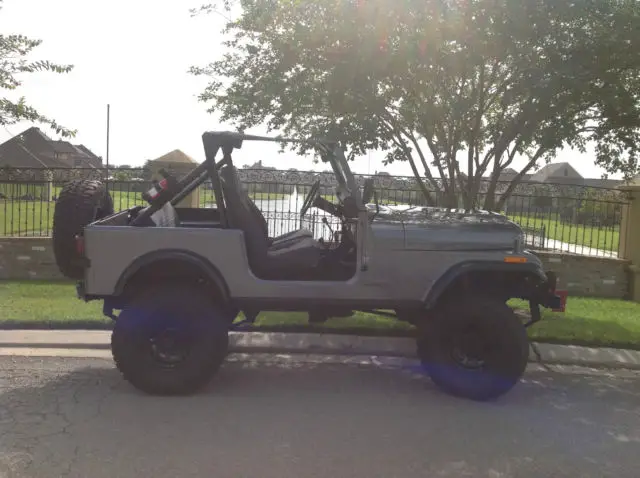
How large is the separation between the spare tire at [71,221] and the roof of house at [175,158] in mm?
5474

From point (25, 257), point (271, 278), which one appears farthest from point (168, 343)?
point (25, 257)

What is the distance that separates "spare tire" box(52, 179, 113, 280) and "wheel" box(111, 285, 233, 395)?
690mm

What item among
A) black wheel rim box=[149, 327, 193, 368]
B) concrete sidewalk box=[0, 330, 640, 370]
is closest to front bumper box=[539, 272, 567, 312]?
concrete sidewalk box=[0, 330, 640, 370]

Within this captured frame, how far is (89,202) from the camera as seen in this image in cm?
498

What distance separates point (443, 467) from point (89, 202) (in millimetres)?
3611

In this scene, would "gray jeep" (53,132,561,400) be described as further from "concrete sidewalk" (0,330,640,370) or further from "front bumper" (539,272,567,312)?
"concrete sidewalk" (0,330,640,370)

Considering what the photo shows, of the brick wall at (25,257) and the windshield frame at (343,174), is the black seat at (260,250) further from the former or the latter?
the brick wall at (25,257)

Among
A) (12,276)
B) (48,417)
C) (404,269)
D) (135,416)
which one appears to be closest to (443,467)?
(404,269)

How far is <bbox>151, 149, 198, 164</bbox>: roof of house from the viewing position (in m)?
10.4

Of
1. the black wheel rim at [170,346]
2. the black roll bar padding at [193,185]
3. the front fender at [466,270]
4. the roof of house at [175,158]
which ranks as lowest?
the black wheel rim at [170,346]

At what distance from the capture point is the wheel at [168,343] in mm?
4602

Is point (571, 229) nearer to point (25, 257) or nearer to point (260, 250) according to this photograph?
point (260, 250)

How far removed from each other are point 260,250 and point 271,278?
26 centimetres

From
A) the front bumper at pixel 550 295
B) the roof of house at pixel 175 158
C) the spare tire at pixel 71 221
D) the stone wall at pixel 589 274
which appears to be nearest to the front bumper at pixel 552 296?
the front bumper at pixel 550 295
